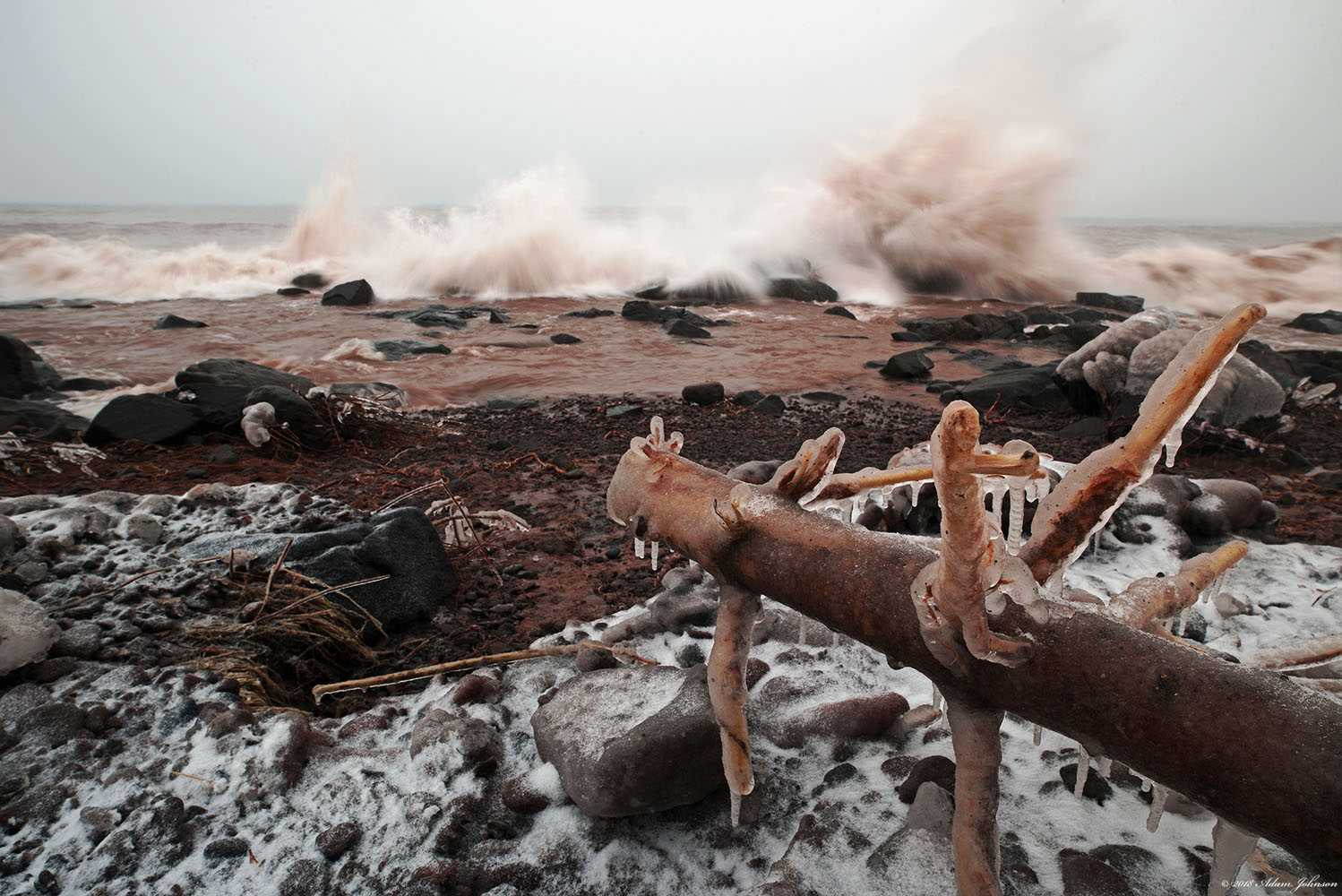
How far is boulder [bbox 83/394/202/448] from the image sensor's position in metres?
4.55

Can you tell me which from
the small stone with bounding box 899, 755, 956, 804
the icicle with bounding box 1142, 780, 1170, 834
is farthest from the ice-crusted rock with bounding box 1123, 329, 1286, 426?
the icicle with bounding box 1142, 780, 1170, 834

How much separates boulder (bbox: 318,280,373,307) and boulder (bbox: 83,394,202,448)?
416 inches

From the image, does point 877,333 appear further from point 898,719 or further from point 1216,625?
point 898,719

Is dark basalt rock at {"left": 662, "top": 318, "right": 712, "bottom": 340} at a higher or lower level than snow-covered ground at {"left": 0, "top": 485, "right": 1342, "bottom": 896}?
higher

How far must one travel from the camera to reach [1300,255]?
712 inches

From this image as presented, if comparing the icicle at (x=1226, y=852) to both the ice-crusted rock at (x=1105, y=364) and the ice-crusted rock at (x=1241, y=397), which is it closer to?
the ice-crusted rock at (x=1241, y=397)

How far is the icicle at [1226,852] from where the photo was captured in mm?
1047

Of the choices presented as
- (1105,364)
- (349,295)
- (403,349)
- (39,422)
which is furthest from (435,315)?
(1105,364)

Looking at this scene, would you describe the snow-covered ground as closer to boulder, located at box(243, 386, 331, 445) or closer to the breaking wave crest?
boulder, located at box(243, 386, 331, 445)

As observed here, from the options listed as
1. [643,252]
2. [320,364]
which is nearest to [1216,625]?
[320,364]

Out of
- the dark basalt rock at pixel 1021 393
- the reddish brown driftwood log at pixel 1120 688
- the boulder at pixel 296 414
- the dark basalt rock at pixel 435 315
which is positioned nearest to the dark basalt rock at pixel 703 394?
the dark basalt rock at pixel 1021 393

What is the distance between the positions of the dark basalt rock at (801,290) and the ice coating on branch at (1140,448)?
15.2 metres

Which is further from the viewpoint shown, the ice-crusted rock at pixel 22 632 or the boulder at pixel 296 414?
the boulder at pixel 296 414

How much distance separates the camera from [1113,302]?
47.8ft
